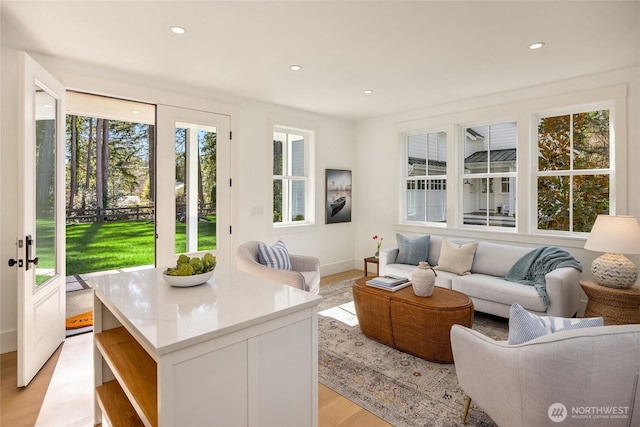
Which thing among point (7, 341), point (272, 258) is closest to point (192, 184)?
point (272, 258)

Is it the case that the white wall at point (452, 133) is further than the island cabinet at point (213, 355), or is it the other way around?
the white wall at point (452, 133)

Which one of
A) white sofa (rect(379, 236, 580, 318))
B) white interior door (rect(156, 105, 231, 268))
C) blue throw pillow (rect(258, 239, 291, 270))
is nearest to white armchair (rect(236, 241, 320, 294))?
blue throw pillow (rect(258, 239, 291, 270))

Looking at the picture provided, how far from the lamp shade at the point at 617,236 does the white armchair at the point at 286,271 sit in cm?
272

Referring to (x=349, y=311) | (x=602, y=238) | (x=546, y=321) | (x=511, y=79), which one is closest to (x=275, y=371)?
(x=546, y=321)

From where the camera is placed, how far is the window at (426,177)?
5.09 metres

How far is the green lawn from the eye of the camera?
6723 millimetres

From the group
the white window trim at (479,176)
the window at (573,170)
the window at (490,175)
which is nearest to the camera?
the window at (573,170)

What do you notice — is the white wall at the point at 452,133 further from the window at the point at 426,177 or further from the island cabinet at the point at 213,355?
the island cabinet at the point at 213,355

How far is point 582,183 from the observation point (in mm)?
3900

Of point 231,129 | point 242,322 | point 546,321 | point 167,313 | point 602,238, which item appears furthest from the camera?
point 231,129

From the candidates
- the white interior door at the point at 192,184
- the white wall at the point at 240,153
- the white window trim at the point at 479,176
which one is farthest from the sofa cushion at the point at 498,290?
the white interior door at the point at 192,184

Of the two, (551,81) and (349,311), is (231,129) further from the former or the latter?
(551,81)

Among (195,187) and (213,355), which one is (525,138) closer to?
(195,187)

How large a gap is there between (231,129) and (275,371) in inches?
142
